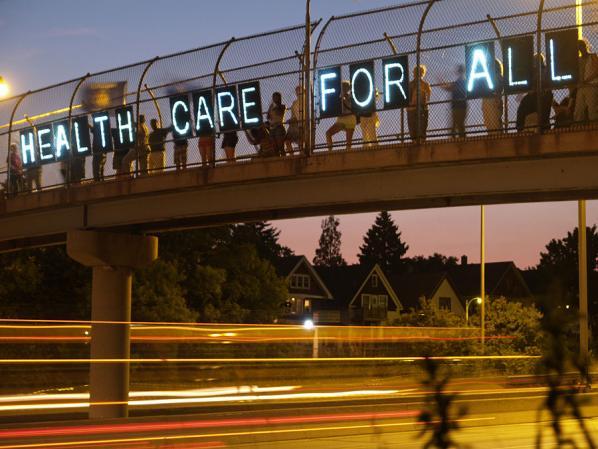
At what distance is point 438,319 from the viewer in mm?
43938

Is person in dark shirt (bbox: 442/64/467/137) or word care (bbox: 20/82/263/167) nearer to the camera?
person in dark shirt (bbox: 442/64/467/137)

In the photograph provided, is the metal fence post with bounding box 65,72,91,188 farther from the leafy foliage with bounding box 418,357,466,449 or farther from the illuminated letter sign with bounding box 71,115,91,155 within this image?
the leafy foliage with bounding box 418,357,466,449

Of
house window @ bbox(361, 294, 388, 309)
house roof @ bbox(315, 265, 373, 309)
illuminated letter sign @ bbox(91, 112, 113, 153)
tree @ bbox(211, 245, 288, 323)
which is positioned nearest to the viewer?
illuminated letter sign @ bbox(91, 112, 113, 153)

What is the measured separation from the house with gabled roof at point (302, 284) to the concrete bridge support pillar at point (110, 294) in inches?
2269

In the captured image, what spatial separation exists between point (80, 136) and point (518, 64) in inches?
435

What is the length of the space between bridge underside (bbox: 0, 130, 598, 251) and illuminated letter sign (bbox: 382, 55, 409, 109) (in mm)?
813

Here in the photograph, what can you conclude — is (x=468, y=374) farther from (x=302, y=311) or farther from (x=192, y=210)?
(x=302, y=311)

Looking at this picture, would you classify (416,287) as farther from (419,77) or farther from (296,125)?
(419,77)

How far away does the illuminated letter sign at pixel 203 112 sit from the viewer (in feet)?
66.7

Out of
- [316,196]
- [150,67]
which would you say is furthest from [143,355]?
[316,196]

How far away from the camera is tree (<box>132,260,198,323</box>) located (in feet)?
142

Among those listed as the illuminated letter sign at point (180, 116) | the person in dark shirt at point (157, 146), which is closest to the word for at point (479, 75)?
the illuminated letter sign at point (180, 116)

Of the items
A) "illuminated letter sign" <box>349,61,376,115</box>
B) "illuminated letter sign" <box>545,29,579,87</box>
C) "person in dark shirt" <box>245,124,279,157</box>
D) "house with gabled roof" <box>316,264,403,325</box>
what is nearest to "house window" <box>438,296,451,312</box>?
"house with gabled roof" <box>316,264,403,325</box>

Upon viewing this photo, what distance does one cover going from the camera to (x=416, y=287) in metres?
97.0
